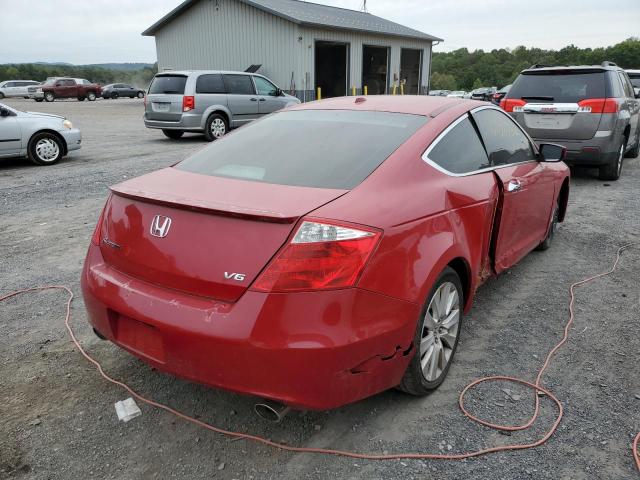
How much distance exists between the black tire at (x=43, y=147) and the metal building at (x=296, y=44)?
1332 centimetres

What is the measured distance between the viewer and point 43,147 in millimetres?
10047

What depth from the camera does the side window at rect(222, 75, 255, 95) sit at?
45.9 ft

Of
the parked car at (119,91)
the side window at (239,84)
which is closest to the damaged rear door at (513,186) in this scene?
the side window at (239,84)

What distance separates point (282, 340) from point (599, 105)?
289 inches

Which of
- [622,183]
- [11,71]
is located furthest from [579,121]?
[11,71]

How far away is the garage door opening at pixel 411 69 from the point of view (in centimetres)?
2903

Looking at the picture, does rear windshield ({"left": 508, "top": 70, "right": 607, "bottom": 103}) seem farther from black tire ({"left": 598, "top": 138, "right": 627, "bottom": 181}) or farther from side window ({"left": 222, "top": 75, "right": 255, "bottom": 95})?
side window ({"left": 222, "top": 75, "right": 255, "bottom": 95})

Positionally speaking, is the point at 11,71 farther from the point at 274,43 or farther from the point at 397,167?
the point at 397,167

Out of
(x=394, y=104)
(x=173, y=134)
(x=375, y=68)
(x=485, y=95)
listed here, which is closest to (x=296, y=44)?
(x=375, y=68)

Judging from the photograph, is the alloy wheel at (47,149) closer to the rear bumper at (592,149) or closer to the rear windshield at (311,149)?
the rear windshield at (311,149)

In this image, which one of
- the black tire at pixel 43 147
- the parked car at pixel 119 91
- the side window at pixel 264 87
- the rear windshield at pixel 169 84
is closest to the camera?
the black tire at pixel 43 147

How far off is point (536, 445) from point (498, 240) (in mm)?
1453

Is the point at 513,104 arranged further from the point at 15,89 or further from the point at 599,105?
the point at 15,89

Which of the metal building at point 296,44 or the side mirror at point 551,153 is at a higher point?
the metal building at point 296,44
